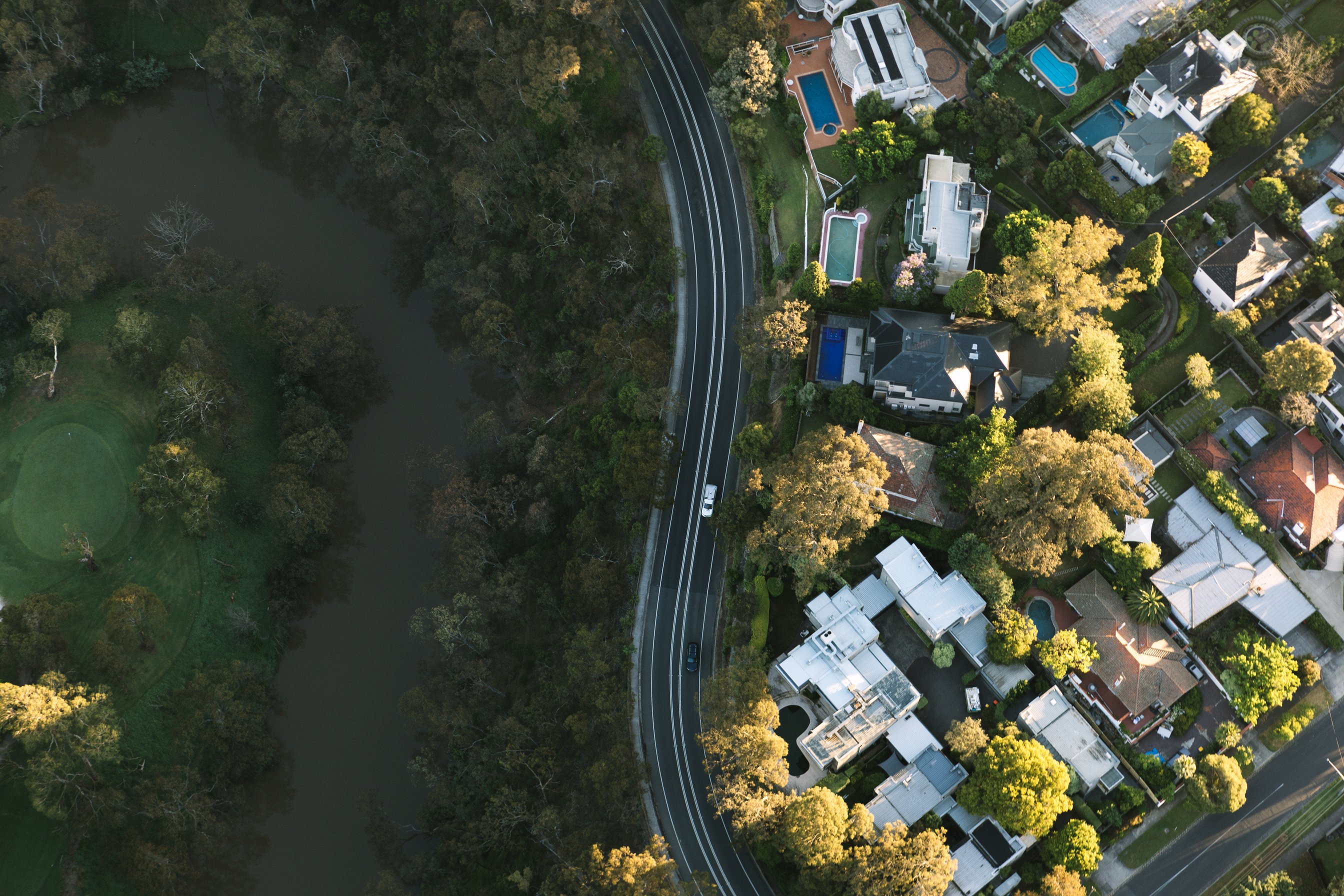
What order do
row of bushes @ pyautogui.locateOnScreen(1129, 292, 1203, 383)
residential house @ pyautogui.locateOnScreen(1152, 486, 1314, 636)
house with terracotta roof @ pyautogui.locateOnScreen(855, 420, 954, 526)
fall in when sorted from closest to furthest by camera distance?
residential house @ pyautogui.locateOnScreen(1152, 486, 1314, 636), house with terracotta roof @ pyautogui.locateOnScreen(855, 420, 954, 526), row of bushes @ pyautogui.locateOnScreen(1129, 292, 1203, 383)

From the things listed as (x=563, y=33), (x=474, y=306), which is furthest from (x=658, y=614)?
(x=563, y=33)

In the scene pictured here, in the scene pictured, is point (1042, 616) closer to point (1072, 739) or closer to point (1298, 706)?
point (1072, 739)

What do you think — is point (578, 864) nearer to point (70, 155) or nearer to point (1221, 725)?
point (1221, 725)

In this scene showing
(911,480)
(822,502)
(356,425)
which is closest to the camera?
(822,502)

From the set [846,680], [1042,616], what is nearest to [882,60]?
[1042,616]

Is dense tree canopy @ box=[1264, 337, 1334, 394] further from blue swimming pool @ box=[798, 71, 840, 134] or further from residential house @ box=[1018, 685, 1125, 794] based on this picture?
blue swimming pool @ box=[798, 71, 840, 134]

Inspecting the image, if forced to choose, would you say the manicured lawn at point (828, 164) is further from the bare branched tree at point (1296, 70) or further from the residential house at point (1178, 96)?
the bare branched tree at point (1296, 70)

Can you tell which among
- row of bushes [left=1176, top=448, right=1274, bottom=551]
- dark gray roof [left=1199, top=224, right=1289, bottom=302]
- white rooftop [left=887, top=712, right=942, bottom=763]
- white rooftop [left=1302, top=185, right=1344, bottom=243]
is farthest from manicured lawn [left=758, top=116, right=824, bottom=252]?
white rooftop [left=887, top=712, right=942, bottom=763]
